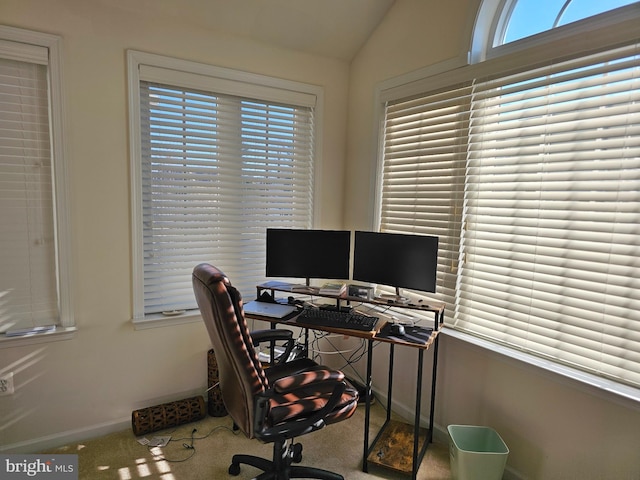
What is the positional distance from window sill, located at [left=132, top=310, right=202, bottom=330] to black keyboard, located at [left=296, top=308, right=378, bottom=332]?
830mm

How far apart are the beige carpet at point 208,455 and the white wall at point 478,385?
1.31 feet

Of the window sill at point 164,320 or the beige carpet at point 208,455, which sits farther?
the window sill at point 164,320

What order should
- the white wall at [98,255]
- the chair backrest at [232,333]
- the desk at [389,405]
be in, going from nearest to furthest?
the chair backrest at [232,333] < the desk at [389,405] < the white wall at [98,255]

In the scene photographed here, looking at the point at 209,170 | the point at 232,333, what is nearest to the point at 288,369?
the point at 232,333

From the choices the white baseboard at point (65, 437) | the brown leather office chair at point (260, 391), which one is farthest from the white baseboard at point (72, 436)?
the brown leather office chair at point (260, 391)

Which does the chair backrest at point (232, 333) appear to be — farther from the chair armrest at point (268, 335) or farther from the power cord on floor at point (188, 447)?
the power cord on floor at point (188, 447)

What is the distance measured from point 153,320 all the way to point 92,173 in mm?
990

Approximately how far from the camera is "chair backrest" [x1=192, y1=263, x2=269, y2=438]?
1.46 metres

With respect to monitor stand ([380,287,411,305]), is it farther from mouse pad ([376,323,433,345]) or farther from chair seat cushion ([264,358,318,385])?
chair seat cushion ([264,358,318,385])

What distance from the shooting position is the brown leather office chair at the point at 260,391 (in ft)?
4.86

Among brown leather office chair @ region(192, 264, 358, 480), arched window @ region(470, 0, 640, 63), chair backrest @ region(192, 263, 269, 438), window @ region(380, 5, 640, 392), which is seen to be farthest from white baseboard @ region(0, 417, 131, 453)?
arched window @ region(470, 0, 640, 63)

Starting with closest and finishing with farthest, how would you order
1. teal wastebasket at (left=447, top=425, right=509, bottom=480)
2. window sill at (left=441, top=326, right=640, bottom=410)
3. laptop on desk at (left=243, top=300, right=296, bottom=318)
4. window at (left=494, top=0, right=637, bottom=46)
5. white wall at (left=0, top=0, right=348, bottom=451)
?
window sill at (left=441, top=326, right=640, bottom=410)
window at (left=494, top=0, right=637, bottom=46)
teal wastebasket at (left=447, top=425, right=509, bottom=480)
white wall at (left=0, top=0, right=348, bottom=451)
laptop on desk at (left=243, top=300, right=296, bottom=318)

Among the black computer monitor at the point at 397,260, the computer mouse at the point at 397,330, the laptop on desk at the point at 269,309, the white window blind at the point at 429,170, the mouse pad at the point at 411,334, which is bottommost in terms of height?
the mouse pad at the point at 411,334

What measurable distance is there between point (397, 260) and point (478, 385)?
2.80ft
